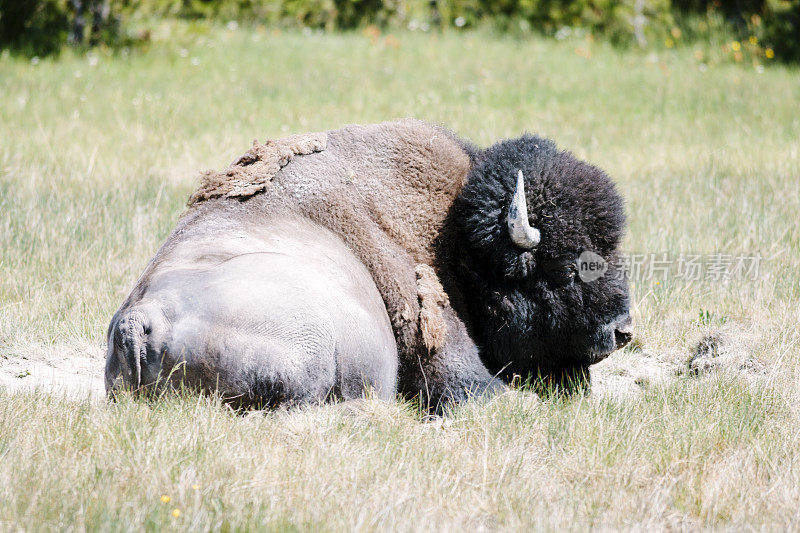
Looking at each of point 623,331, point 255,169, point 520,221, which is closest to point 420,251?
point 520,221

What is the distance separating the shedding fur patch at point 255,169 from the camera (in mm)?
3881

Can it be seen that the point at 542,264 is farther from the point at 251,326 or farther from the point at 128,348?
the point at 128,348

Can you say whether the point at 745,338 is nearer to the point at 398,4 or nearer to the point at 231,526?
the point at 231,526

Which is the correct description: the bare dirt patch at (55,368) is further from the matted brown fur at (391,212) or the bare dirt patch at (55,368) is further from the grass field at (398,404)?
the matted brown fur at (391,212)

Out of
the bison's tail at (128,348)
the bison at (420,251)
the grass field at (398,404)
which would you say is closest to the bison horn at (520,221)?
the bison at (420,251)

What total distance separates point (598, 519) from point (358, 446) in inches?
36.3

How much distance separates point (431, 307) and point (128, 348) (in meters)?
1.38

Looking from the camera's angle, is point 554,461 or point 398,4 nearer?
point 554,461

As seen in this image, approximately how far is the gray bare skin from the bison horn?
736 millimetres

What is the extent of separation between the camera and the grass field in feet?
9.47

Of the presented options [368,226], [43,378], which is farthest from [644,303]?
[43,378]

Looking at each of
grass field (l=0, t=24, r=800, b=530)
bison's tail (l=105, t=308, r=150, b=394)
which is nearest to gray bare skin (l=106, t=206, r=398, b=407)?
bison's tail (l=105, t=308, r=150, b=394)

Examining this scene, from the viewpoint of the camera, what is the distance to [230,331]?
3.11 metres

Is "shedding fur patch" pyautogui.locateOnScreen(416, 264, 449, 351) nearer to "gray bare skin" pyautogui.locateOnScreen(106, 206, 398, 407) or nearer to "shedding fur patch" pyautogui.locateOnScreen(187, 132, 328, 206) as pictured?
"gray bare skin" pyautogui.locateOnScreen(106, 206, 398, 407)
